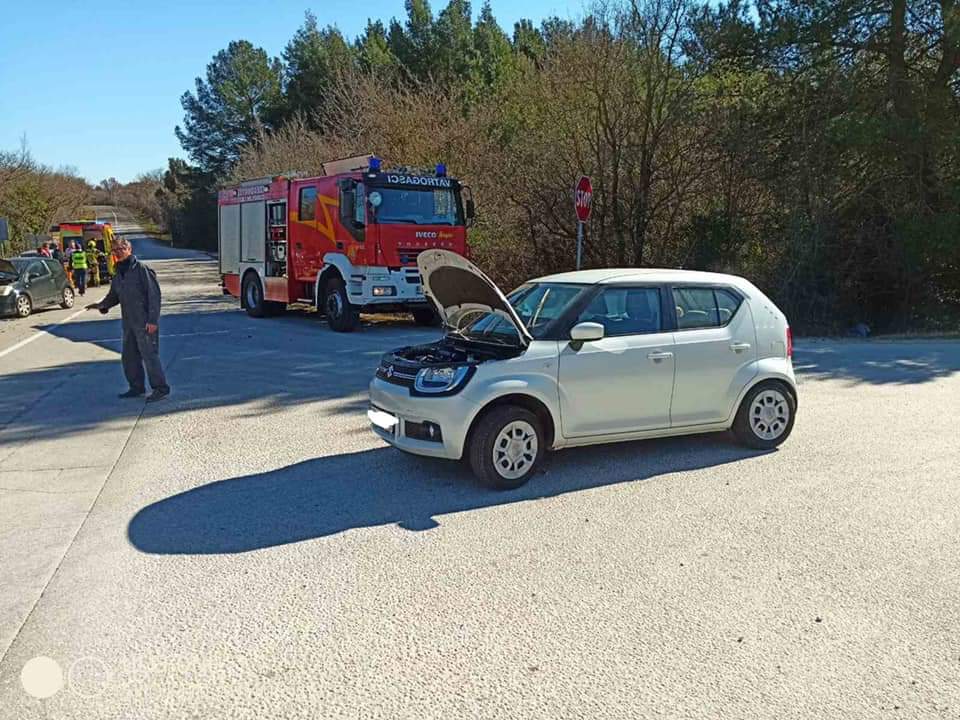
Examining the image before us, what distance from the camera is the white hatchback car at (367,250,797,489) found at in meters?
5.64

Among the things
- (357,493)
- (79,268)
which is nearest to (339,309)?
(357,493)

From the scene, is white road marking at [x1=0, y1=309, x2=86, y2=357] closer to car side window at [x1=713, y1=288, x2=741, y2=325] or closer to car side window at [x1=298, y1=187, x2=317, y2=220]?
car side window at [x1=298, y1=187, x2=317, y2=220]

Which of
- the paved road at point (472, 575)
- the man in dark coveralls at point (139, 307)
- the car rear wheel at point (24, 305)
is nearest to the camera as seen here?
the paved road at point (472, 575)

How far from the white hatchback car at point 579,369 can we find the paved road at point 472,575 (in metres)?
0.35

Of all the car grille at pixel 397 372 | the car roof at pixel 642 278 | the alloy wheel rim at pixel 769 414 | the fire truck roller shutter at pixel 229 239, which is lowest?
the alloy wheel rim at pixel 769 414

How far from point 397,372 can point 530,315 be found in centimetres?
120

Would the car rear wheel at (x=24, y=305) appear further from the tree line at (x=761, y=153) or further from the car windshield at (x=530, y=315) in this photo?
the car windshield at (x=530, y=315)

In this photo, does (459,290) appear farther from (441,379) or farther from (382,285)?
(382,285)

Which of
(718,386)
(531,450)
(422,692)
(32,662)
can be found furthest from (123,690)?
(718,386)

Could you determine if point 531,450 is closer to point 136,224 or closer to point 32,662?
point 32,662

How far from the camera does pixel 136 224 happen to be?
413 feet

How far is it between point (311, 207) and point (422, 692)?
47.1 ft

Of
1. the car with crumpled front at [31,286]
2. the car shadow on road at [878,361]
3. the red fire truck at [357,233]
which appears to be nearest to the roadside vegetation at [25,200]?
the car with crumpled front at [31,286]

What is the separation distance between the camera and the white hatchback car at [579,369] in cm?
564
